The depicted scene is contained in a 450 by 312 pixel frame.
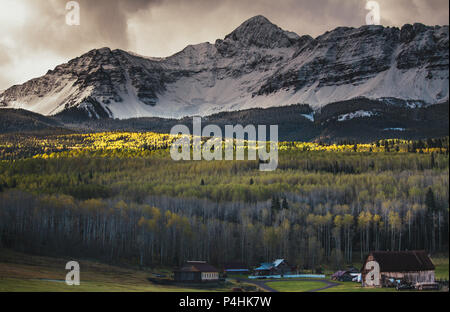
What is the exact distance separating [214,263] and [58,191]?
2617 inches

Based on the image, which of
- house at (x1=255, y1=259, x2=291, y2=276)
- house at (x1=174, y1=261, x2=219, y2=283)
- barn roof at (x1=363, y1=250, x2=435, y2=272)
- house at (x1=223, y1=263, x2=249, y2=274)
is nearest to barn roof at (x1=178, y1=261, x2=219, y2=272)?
house at (x1=174, y1=261, x2=219, y2=283)

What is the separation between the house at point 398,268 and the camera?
3529 inches

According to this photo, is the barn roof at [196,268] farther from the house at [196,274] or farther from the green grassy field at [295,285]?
the green grassy field at [295,285]

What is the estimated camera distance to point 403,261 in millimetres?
92750

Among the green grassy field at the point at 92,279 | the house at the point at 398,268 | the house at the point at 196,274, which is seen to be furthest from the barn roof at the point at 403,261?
the house at the point at 196,274

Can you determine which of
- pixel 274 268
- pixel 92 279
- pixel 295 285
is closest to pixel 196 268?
pixel 295 285

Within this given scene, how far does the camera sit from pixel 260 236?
13488 centimetres

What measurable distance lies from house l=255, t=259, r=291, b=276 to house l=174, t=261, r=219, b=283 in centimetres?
1392

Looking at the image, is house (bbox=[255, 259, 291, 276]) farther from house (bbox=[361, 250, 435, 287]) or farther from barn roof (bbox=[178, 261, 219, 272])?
A: house (bbox=[361, 250, 435, 287])

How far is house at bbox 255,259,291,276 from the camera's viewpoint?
4631 inches

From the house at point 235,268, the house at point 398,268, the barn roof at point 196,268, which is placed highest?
the house at point 398,268

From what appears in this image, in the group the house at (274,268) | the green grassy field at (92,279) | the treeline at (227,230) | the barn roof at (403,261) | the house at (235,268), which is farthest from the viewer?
the treeline at (227,230)
